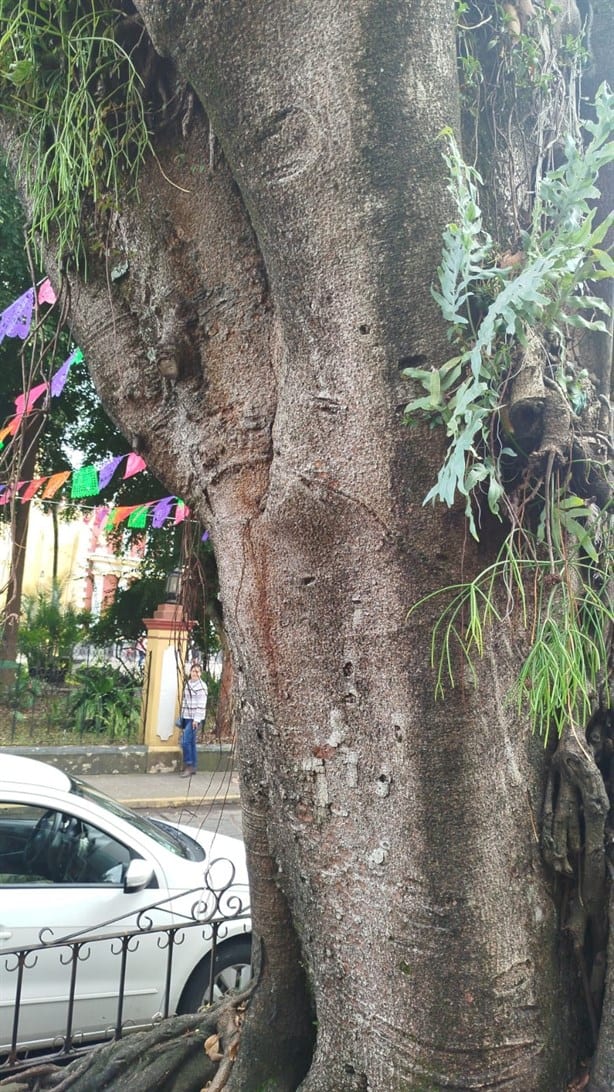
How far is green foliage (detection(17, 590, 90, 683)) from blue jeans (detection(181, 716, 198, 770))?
12.8 ft

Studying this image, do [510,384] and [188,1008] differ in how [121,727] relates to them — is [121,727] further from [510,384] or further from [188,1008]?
[510,384]

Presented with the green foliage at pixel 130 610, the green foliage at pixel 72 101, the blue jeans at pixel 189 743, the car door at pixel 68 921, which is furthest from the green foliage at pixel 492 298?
the green foliage at pixel 130 610

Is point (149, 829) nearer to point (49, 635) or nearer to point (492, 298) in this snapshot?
point (492, 298)

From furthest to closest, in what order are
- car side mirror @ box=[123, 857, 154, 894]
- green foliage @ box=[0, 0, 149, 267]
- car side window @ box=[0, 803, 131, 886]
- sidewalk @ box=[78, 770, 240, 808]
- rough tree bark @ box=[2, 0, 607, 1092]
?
sidewalk @ box=[78, 770, 240, 808] < car side window @ box=[0, 803, 131, 886] < car side mirror @ box=[123, 857, 154, 894] < green foliage @ box=[0, 0, 149, 267] < rough tree bark @ box=[2, 0, 607, 1092]

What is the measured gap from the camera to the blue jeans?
40.2ft

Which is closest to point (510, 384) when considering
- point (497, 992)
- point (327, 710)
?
point (327, 710)

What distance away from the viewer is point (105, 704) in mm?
14102

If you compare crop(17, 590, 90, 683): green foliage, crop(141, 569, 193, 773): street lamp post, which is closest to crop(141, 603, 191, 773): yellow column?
crop(141, 569, 193, 773): street lamp post

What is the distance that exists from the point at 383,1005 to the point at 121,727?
12293 mm

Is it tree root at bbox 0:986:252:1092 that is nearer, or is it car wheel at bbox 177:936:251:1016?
tree root at bbox 0:986:252:1092

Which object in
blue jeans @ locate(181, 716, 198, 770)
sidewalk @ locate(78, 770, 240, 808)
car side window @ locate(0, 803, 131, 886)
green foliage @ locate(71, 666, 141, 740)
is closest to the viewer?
car side window @ locate(0, 803, 131, 886)

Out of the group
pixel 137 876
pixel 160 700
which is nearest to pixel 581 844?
pixel 137 876

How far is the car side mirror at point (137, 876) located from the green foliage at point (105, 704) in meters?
9.31

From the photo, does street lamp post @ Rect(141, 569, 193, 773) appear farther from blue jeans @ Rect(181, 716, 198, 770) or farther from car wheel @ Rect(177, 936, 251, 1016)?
car wheel @ Rect(177, 936, 251, 1016)
